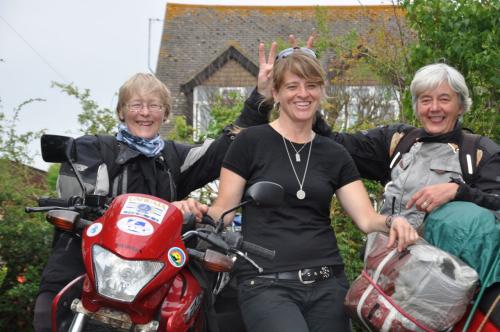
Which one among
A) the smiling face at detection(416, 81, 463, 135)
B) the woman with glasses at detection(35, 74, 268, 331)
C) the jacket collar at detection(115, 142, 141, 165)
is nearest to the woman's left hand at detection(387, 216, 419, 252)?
the smiling face at detection(416, 81, 463, 135)

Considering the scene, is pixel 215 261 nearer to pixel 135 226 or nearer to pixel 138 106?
pixel 135 226

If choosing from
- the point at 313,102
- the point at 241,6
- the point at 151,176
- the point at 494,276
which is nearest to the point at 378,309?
the point at 494,276

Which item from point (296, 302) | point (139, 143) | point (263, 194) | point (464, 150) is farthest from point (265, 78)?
point (296, 302)

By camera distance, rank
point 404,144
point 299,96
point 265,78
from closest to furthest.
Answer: point 299,96, point 404,144, point 265,78

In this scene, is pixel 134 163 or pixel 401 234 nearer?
pixel 401 234

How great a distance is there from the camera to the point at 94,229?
10.5 ft

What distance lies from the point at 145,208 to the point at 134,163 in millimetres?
1131

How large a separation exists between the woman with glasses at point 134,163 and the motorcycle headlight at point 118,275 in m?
0.83

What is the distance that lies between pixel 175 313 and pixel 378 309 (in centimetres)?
88

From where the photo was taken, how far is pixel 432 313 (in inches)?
129

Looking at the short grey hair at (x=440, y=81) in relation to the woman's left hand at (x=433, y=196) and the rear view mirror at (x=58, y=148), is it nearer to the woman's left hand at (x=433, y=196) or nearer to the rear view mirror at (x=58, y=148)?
the woman's left hand at (x=433, y=196)

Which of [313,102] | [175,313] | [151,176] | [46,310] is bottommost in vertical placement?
[46,310]

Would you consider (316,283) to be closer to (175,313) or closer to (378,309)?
(378,309)

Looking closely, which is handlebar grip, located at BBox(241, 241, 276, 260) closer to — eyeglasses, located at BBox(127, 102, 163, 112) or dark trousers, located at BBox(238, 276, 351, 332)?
dark trousers, located at BBox(238, 276, 351, 332)
